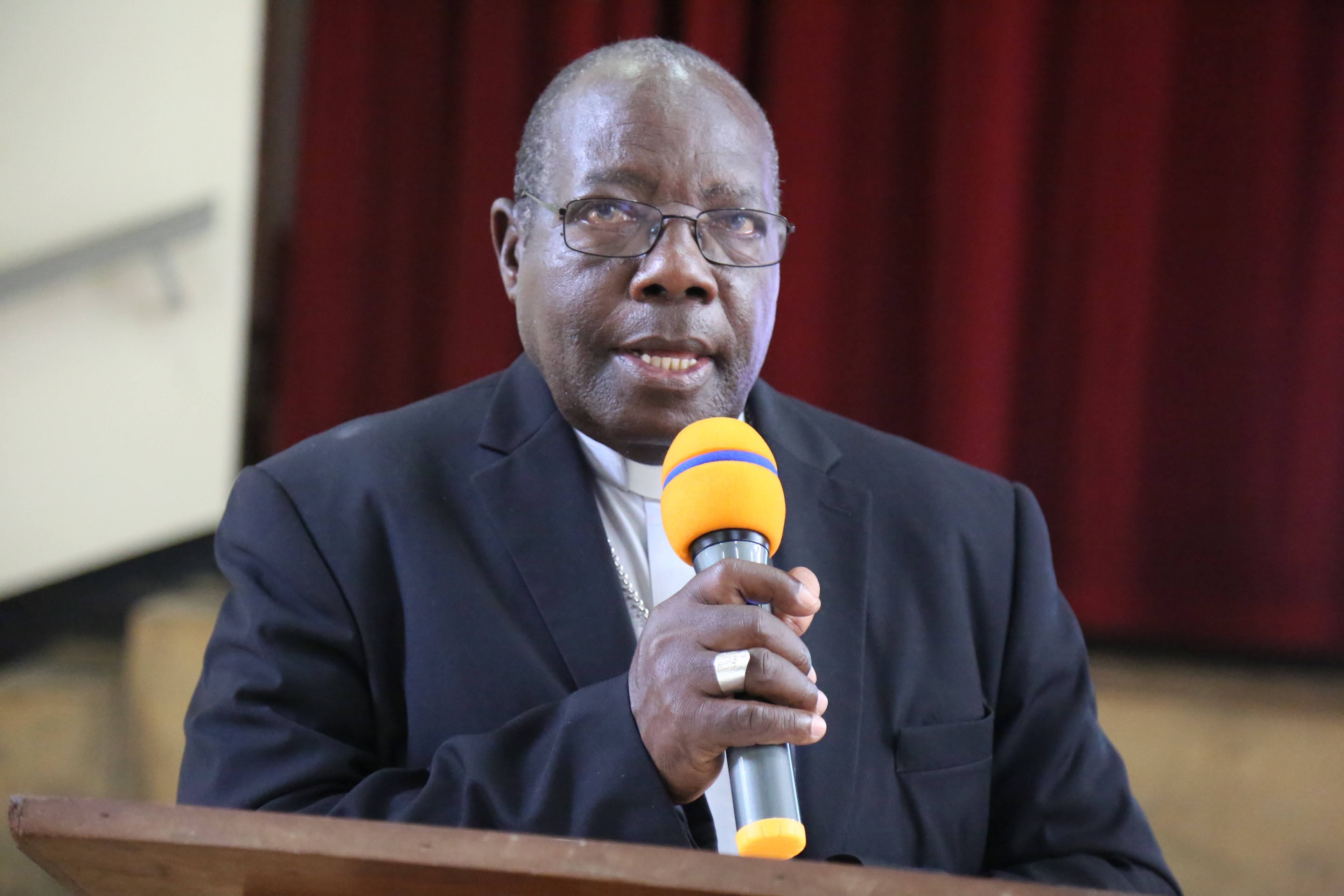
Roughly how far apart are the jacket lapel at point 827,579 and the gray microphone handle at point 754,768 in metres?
0.43

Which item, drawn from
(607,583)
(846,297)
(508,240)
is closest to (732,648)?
(607,583)

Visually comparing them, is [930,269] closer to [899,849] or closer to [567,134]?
[567,134]

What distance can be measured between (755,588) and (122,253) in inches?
75.7

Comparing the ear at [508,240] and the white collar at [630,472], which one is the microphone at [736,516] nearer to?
the white collar at [630,472]

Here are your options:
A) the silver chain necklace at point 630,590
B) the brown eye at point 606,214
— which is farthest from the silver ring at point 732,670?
the brown eye at point 606,214

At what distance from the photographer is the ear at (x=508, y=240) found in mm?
1683

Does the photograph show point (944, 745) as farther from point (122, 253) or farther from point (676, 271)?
point (122, 253)

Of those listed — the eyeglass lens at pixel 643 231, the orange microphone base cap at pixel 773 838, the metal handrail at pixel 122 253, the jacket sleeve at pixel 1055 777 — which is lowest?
the jacket sleeve at pixel 1055 777

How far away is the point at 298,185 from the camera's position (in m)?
2.60

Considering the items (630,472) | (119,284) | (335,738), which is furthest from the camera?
(119,284)

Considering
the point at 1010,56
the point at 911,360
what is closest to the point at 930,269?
the point at 911,360

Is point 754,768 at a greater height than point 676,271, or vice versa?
point 676,271


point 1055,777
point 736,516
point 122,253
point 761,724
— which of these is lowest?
point 1055,777

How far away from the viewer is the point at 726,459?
1093mm
